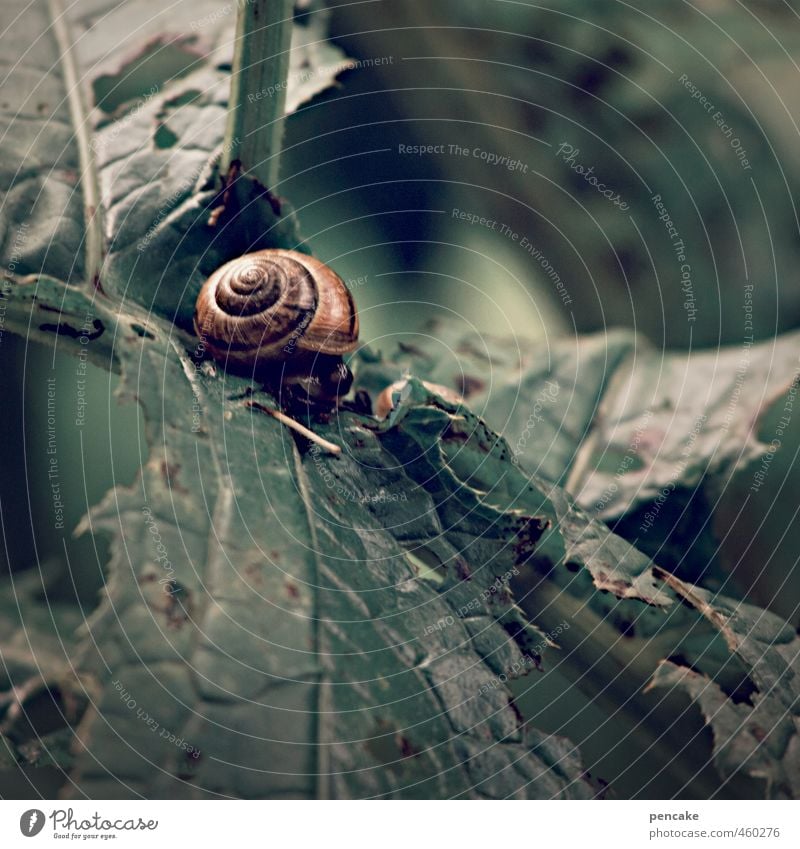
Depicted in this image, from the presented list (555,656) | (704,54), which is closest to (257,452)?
(555,656)

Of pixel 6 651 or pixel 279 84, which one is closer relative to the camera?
pixel 6 651

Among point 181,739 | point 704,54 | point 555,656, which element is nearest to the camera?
point 181,739

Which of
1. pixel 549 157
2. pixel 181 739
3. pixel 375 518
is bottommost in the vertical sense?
pixel 181 739

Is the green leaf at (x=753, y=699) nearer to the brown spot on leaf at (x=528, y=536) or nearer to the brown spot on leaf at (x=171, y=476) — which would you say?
the brown spot on leaf at (x=528, y=536)

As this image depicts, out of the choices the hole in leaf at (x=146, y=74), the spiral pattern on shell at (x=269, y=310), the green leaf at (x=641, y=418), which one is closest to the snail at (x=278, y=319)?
the spiral pattern on shell at (x=269, y=310)

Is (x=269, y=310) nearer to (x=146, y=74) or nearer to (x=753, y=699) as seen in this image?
(x=146, y=74)

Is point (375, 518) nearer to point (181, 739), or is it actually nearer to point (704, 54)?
point (181, 739)
